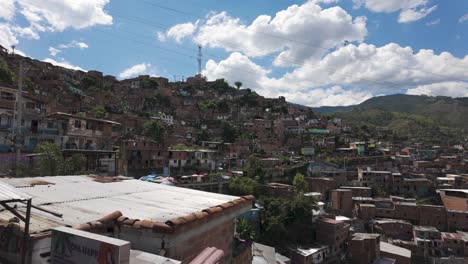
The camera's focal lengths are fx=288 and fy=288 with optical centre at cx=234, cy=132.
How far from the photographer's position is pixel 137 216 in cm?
418

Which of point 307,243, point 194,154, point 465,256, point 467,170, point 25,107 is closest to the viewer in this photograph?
point 25,107

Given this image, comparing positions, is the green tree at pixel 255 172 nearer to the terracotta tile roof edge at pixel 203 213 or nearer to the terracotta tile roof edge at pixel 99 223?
the terracotta tile roof edge at pixel 203 213

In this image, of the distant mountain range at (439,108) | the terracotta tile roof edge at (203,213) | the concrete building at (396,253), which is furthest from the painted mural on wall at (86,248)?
the distant mountain range at (439,108)

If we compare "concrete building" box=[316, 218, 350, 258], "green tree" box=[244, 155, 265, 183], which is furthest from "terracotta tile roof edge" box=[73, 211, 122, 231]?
"green tree" box=[244, 155, 265, 183]

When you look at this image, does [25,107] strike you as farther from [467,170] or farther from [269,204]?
[467,170]

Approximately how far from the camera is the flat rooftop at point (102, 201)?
13.2 ft

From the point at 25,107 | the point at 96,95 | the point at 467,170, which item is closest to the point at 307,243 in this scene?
the point at 25,107

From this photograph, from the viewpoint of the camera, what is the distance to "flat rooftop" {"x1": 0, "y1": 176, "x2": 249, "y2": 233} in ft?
13.2

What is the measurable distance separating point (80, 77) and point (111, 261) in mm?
67880

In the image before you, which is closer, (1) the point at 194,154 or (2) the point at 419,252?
(2) the point at 419,252

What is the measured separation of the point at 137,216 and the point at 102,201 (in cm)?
135

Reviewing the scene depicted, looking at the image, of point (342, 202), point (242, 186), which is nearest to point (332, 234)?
point (242, 186)

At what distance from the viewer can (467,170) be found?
57.8m

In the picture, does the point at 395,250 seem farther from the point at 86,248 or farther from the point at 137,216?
the point at 86,248
